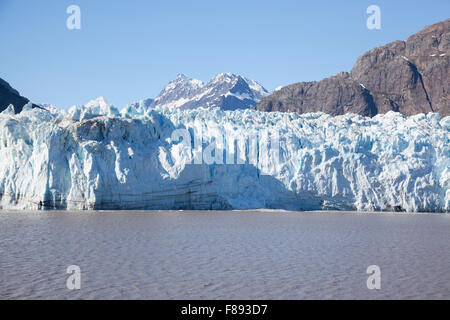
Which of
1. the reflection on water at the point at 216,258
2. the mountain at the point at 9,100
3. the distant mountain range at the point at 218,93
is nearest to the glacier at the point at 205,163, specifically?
the reflection on water at the point at 216,258

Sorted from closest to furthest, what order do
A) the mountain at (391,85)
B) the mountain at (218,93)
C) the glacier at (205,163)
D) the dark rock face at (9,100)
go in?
the glacier at (205,163) → the dark rock face at (9,100) → the mountain at (391,85) → the mountain at (218,93)

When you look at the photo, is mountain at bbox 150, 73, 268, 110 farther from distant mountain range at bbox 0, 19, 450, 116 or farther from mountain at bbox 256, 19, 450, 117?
mountain at bbox 256, 19, 450, 117

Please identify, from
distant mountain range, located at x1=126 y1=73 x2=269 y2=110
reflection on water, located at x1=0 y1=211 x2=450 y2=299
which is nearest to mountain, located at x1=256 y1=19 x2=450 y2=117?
distant mountain range, located at x1=126 y1=73 x2=269 y2=110

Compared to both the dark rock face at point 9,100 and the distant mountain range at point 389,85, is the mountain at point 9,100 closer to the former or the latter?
the dark rock face at point 9,100

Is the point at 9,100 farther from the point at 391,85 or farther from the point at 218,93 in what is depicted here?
the point at 218,93

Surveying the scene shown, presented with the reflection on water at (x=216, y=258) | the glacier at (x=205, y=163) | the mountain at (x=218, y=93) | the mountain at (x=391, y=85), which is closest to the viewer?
the reflection on water at (x=216, y=258)

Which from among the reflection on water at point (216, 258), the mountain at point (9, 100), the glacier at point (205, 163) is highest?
the mountain at point (9, 100)
